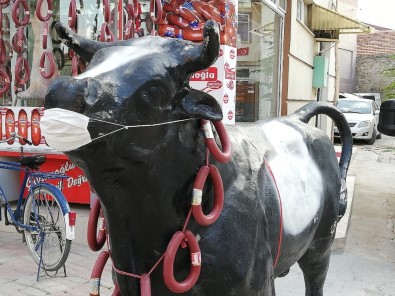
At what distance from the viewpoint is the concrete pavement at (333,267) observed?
4277 mm

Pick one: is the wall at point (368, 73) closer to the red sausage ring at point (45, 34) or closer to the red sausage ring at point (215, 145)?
the red sausage ring at point (45, 34)

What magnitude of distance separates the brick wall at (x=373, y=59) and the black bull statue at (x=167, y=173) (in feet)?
90.1

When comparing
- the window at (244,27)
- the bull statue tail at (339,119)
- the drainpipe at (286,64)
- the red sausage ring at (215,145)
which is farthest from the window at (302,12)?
the red sausage ring at (215,145)

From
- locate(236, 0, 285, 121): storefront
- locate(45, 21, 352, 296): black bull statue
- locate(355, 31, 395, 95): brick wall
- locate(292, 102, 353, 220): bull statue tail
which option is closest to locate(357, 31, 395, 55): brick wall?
locate(355, 31, 395, 95): brick wall

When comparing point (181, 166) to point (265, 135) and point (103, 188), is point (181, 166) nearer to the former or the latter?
point (103, 188)

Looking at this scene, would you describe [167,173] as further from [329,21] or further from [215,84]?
[329,21]

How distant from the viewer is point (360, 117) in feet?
57.3

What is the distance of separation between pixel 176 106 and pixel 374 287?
3678 mm

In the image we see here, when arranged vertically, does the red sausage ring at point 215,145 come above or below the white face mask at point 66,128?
below

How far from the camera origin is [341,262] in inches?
201

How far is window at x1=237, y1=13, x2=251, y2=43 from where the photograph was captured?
7852mm

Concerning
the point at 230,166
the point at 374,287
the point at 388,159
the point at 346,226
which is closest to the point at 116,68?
the point at 230,166

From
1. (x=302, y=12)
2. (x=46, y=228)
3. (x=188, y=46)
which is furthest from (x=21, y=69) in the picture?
(x=302, y=12)

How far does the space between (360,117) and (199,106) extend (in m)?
17.0
